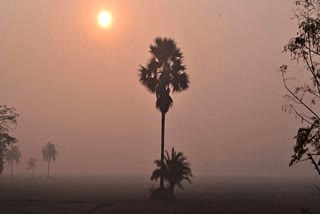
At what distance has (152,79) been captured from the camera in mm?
54781

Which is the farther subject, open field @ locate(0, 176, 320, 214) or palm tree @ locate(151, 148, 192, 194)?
palm tree @ locate(151, 148, 192, 194)

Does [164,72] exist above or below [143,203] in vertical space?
above

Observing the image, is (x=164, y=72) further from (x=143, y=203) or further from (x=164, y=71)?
(x=143, y=203)

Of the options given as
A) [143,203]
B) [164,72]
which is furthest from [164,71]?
[143,203]

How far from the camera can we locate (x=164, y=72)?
55.1 m

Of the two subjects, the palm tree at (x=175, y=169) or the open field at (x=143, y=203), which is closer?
the open field at (x=143, y=203)

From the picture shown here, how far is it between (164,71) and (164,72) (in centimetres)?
16

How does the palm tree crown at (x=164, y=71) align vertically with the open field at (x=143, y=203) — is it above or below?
above

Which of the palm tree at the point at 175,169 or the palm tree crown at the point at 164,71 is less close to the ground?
the palm tree crown at the point at 164,71

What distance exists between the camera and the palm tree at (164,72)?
54000 mm

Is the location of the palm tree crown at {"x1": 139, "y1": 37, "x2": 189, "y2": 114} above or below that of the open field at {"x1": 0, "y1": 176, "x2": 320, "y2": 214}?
above

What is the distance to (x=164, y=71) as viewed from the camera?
55188mm

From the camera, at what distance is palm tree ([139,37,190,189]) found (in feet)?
177

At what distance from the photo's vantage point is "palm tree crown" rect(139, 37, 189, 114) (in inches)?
2141
